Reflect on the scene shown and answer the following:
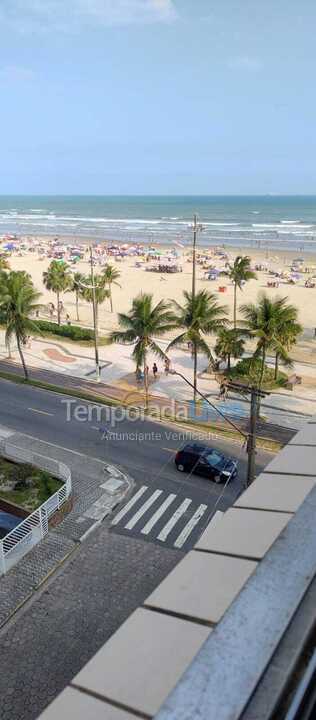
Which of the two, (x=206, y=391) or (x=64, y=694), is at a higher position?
(x=64, y=694)

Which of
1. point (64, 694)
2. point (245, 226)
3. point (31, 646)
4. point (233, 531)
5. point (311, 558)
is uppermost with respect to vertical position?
point (245, 226)

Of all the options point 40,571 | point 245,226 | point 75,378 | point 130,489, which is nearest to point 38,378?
point 75,378

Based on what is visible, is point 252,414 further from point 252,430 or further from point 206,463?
point 206,463

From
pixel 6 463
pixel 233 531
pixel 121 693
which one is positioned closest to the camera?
pixel 121 693

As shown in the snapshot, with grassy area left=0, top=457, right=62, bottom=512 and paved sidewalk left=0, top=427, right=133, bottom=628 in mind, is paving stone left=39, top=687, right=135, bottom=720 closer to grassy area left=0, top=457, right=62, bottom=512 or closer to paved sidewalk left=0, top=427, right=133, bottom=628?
paved sidewalk left=0, top=427, right=133, bottom=628

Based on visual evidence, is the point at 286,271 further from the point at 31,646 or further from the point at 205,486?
the point at 31,646

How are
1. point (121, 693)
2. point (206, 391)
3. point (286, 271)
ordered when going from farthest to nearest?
point (286, 271)
point (206, 391)
point (121, 693)

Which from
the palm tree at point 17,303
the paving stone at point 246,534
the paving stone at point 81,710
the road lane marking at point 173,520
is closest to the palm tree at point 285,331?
the road lane marking at point 173,520

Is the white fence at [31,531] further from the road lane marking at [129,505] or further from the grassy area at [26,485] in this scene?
the road lane marking at [129,505]
